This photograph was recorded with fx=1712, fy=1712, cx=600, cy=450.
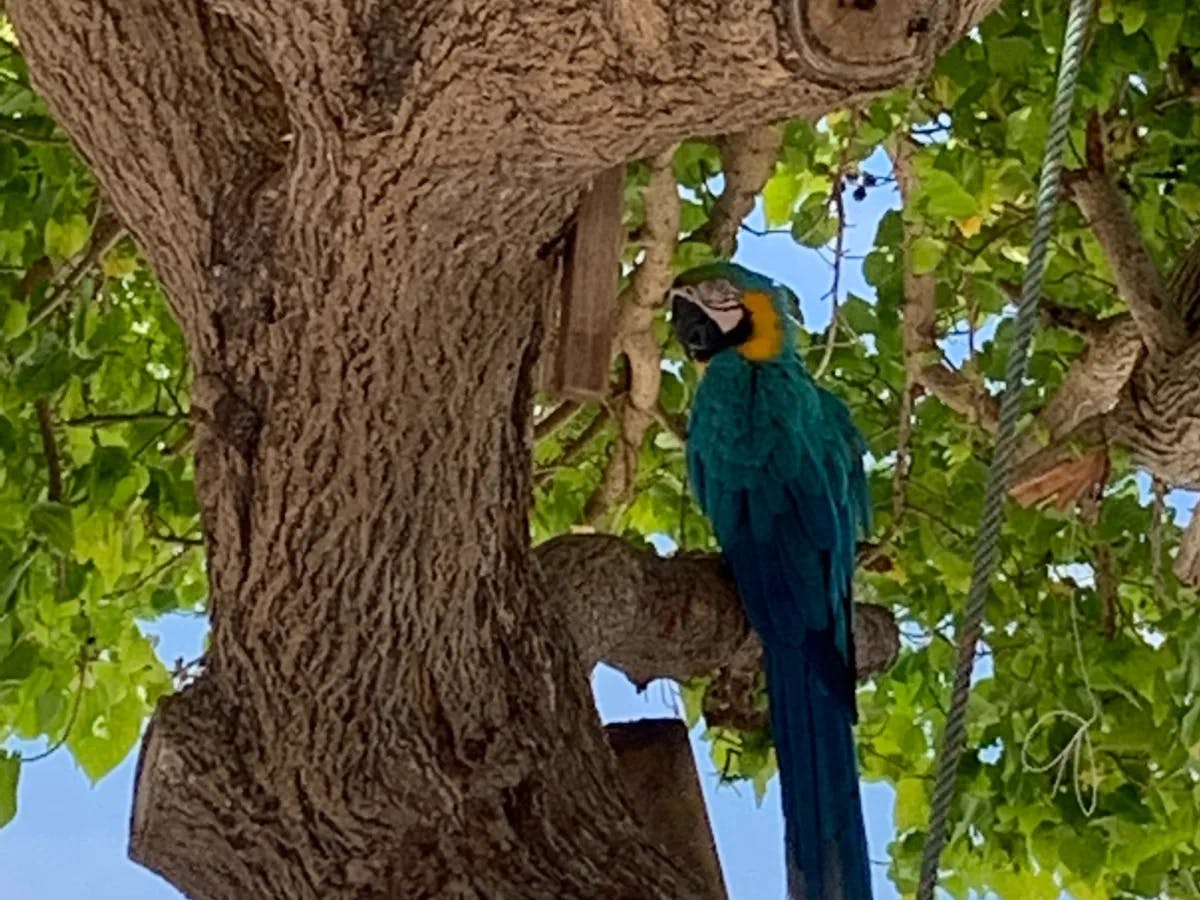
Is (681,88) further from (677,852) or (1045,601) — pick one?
(1045,601)

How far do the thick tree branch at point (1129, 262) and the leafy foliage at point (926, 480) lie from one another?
5 cm

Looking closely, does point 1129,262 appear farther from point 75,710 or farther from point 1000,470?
point 75,710

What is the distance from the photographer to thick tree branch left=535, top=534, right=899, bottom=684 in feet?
4.55


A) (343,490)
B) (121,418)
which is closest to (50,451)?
(121,418)

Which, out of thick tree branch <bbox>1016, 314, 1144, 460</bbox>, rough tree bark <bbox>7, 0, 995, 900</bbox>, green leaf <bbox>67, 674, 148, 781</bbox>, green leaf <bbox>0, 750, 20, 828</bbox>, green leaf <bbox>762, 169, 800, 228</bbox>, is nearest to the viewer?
rough tree bark <bbox>7, 0, 995, 900</bbox>

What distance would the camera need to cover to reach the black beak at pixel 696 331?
1603 millimetres

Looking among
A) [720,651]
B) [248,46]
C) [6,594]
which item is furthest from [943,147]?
[6,594]

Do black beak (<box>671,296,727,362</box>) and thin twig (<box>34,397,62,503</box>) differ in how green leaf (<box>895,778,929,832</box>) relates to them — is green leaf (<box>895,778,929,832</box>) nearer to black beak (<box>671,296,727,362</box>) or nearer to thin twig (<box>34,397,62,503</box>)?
black beak (<box>671,296,727,362</box>)

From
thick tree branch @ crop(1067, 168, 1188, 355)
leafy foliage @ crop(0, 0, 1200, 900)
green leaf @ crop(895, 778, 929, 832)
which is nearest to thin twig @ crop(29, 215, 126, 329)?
leafy foliage @ crop(0, 0, 1200, 900)

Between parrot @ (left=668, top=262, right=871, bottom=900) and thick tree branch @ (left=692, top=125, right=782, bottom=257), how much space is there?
263 mm

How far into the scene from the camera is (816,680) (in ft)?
4.69

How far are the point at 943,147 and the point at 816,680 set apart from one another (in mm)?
714

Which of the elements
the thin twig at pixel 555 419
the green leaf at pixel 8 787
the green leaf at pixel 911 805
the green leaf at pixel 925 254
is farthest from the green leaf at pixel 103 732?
the green leaf at pixel 925 254

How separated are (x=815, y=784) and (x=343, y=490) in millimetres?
471
